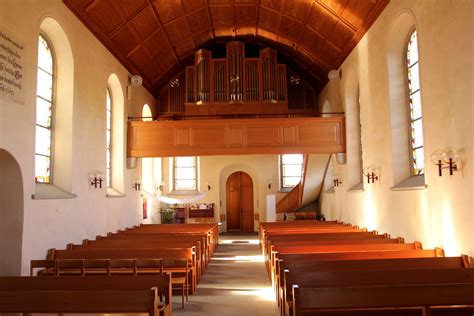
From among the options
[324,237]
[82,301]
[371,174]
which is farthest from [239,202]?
[82,301]

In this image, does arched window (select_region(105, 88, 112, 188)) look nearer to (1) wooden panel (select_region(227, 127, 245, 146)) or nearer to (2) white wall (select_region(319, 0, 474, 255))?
(1) wooden panel (select_region(227, 127, 245, 146))

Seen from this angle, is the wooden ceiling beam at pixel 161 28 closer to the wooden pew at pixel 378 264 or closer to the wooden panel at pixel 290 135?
the wooden panel at pixel 290 135

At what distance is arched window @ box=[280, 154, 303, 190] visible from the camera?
2041cm

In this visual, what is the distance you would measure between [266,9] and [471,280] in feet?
34.1

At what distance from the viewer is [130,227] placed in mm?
13156

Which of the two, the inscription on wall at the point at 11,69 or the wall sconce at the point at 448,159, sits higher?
the inscription on wall at the point at 11,69

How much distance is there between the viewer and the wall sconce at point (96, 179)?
10.1m

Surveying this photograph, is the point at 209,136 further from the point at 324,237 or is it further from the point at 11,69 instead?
the point at 11,69

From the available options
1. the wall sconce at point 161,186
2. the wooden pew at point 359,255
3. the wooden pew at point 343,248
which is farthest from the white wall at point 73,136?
the wall sconce at point 161,186

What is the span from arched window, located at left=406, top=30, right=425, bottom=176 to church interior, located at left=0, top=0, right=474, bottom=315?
4cm

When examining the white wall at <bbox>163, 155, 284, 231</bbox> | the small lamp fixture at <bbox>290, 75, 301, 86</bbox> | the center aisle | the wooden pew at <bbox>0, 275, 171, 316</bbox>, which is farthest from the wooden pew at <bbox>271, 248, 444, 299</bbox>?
the white wall at <bbox>163, 155, 284, 231</bbox>

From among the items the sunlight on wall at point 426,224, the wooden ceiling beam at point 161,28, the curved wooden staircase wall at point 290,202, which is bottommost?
the sunlight on wall at point 426,224

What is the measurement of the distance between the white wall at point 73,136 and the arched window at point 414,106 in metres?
6.92

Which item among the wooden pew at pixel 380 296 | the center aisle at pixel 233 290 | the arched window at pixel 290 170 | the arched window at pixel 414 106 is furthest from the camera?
the arched window at pixel 290 170
